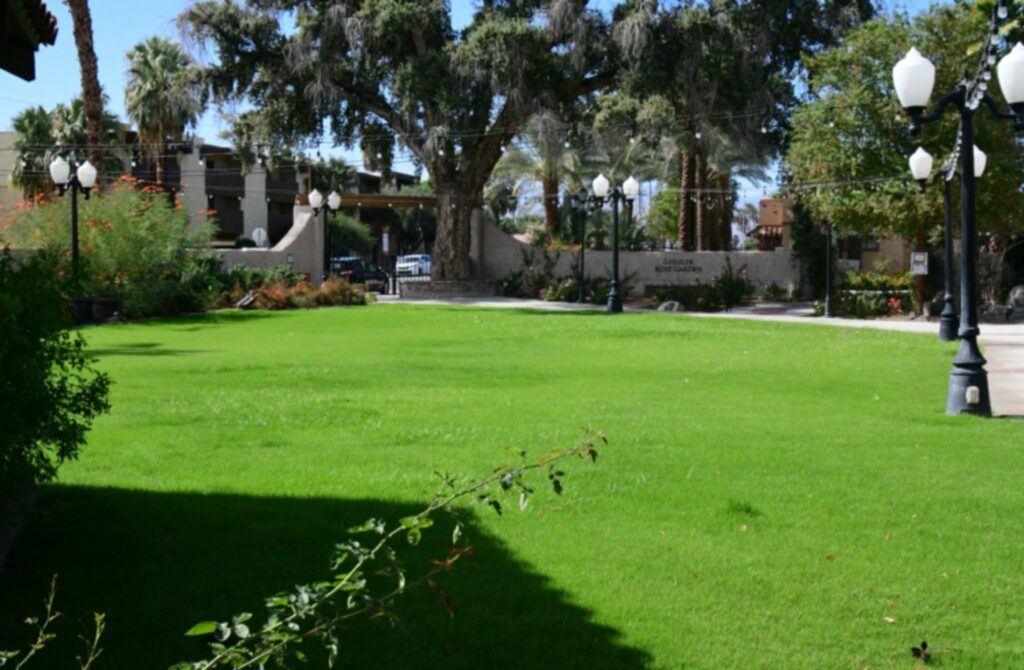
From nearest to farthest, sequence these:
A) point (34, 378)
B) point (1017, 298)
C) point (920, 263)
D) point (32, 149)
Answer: point (34, 378)
point (920, 263)
point (1017, 298)
point (32, 149)

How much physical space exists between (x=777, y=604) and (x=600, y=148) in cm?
3343

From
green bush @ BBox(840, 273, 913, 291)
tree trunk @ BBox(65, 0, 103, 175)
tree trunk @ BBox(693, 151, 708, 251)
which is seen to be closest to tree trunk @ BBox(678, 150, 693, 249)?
tree trunk @ BBox(693, 151, 708, 251)

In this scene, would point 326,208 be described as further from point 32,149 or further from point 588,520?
point 588,520

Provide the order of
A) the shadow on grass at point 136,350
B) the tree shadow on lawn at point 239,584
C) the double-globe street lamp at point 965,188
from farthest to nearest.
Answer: the shadow on grass at point 136,350 → the double-globe street lamp at point 965,188 → the tree shadow on lawn at point 239,584

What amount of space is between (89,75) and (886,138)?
79.1 feet

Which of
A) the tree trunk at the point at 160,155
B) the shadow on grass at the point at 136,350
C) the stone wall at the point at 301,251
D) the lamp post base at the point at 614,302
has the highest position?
the tree trunk at the point at 160,155

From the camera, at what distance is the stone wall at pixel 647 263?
42.5 meters

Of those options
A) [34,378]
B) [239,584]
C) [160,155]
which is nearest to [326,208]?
[160,155]

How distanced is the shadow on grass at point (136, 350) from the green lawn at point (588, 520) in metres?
4.29

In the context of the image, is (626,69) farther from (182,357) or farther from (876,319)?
(182,357)

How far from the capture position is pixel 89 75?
1410 inches

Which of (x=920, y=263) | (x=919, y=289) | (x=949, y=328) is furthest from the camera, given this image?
(x=919, y=289)

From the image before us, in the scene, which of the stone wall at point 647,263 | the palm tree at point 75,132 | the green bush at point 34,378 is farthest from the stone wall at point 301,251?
the green bush at point 34,378

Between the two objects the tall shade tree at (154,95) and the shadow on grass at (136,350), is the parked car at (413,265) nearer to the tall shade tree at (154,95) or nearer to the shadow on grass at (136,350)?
the tall shade tree at (154,95)
